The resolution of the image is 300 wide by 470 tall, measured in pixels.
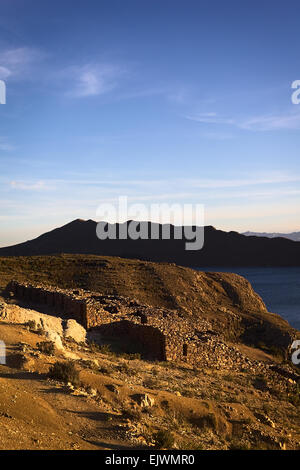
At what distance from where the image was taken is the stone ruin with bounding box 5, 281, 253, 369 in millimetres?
15336

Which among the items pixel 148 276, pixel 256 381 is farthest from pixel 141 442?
pixel 148 276

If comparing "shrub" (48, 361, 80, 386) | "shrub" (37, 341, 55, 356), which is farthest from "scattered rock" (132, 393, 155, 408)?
"shrub" (37, 341, 55, 356)

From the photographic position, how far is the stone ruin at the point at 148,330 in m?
15.3

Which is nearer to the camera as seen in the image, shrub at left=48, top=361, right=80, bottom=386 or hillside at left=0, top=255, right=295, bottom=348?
shrub at left=48, top=361, right=80, bottom=386

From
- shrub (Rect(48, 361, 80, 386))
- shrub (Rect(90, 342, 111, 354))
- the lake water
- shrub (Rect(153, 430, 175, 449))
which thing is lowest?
the lake water

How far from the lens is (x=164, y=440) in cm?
725

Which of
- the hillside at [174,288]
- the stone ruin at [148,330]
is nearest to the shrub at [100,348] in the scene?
the stone ruin at [148,330]

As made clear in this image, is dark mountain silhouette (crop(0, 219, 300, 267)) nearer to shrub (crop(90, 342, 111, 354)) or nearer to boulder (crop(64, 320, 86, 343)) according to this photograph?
boulder (crop(64, 320, 86, 343))

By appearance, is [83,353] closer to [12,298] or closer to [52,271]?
[12,298]

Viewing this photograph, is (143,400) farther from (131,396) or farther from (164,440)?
(164,440)

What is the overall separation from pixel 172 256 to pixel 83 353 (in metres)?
91.5

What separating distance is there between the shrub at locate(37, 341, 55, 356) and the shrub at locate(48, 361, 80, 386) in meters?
1.48

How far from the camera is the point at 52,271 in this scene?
3497 centimetres

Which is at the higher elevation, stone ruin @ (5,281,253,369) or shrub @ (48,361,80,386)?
shrub @ (48,361,80,386)
